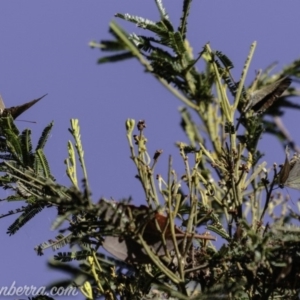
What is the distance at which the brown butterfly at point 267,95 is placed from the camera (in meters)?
2.60

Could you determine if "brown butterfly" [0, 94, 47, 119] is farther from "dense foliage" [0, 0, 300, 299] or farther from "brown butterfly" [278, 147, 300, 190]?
"brown butterfly" [278, 147, 300, 190]

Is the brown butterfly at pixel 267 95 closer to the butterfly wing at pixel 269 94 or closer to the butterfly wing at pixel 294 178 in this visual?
the butterfly wing at pixel 269 94

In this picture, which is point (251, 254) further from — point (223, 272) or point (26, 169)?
point (26, 169)

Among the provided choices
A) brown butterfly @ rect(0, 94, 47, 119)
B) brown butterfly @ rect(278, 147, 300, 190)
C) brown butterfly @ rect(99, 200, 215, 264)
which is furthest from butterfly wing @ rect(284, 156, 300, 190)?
brown butterfly @ rect(0, 94, 47, 119)

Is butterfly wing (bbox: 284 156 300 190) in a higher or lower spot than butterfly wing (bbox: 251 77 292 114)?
lower

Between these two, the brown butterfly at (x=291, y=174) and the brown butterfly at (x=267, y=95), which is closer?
the brown butterfly at (x=291, y=174)

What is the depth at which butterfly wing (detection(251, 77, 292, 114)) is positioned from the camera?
2599 millimetres

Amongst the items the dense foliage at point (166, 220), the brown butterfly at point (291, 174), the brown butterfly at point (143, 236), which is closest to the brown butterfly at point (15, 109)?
the dense foliage at point (166, 220)

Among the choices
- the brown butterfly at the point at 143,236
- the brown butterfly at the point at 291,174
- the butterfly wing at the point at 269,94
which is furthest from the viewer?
the butterfly wing at the point at 269,94

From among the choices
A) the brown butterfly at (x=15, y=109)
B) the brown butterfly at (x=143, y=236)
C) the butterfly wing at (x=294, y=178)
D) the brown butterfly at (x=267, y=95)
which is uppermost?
the brown butterfly at (x=15, y=109)

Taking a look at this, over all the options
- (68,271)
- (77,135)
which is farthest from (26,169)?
(68,271)

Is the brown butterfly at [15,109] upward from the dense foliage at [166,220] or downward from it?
upward

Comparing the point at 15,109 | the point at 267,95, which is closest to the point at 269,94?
the point at 267,95

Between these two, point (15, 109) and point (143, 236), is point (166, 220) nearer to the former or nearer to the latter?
point (143, 236)
